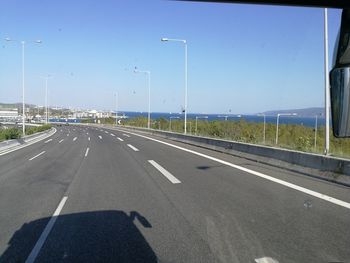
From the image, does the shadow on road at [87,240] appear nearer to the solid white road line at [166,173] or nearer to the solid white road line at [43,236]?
the solid white road line at [43,236]

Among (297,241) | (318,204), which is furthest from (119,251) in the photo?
(318,204)

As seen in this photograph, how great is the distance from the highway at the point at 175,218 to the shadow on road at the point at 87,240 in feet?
0.05

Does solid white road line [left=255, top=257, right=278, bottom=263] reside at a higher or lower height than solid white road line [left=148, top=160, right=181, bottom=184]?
higher

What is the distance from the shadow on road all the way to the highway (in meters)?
0.01

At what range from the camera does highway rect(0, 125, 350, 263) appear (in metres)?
6.39

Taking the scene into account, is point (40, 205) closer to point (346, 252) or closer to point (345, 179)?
point (346, 252)

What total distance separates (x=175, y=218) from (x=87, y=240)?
1951 mm

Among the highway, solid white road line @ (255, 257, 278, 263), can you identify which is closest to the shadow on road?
the highway

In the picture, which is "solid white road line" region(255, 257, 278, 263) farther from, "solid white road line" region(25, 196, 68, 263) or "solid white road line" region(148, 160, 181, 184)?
"solid white road line" region(148, 160, 181, 184)

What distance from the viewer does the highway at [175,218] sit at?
6.39m

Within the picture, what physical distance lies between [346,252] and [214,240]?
1.83 m

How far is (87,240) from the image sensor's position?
23.4 ft

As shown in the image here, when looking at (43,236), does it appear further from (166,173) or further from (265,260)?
(166,173)

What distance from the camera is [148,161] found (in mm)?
20578
